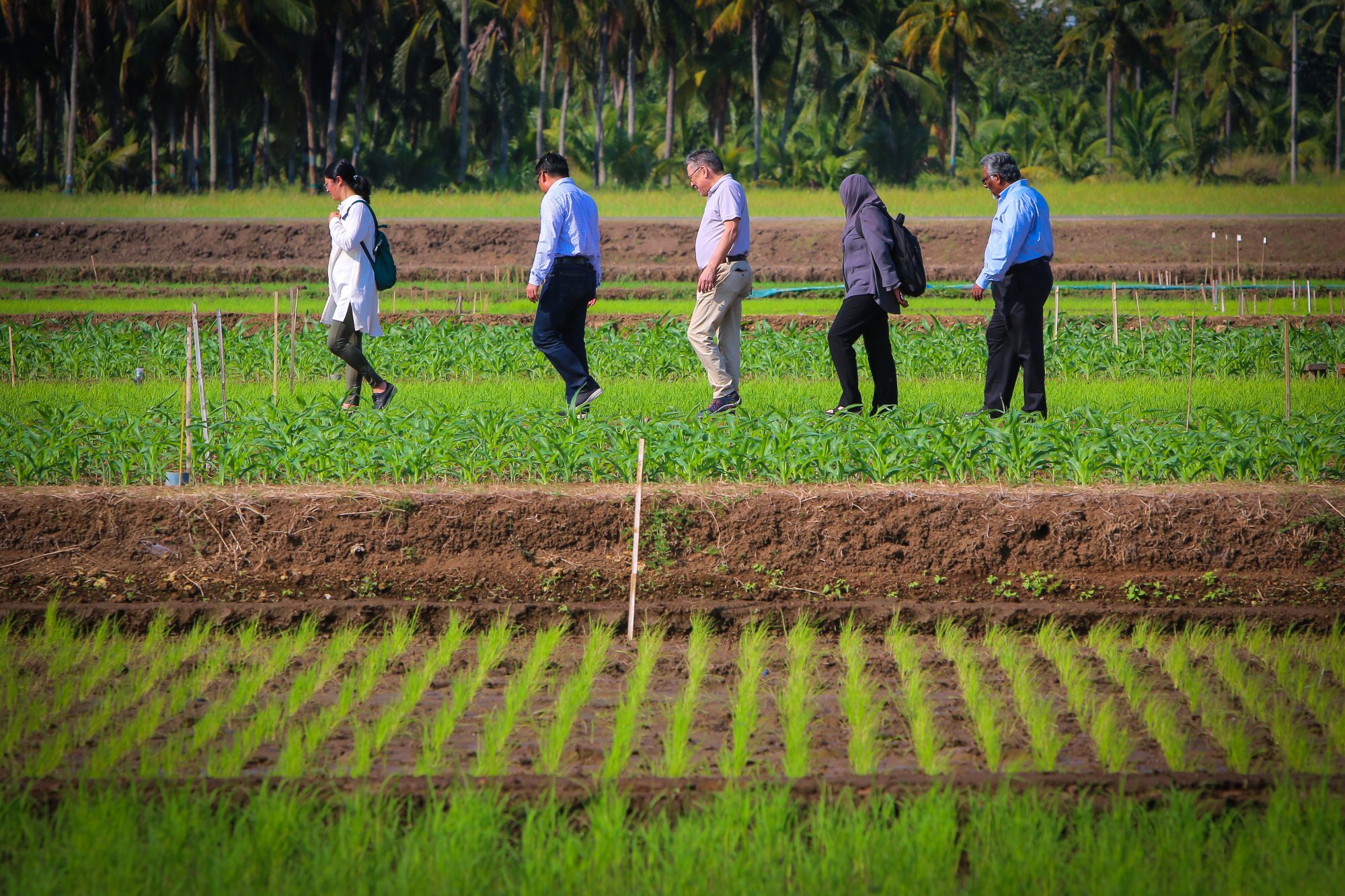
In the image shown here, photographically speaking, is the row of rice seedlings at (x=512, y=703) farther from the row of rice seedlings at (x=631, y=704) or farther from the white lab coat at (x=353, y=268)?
the white lab coat at (x=353, y=268)

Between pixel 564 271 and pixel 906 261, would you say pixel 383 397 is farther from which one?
pixel 906 261

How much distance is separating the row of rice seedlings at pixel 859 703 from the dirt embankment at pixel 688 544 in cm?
62

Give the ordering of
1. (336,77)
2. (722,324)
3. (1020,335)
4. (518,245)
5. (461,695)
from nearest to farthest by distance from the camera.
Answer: (461,695) → (1020,335) → (722,324) → (518,245) → (336,77)

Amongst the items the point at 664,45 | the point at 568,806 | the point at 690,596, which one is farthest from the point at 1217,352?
the point at 664,45

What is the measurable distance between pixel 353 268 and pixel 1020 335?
4191 millimetres

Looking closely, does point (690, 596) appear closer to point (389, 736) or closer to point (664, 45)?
point (389, 736)

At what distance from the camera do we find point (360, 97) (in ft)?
137

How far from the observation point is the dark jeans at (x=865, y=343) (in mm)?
7984

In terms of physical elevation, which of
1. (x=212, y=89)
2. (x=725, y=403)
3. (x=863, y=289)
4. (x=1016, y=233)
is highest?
(x=212, y=89)

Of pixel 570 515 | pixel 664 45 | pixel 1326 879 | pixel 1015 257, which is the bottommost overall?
pixel 1326 879

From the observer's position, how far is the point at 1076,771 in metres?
3.75

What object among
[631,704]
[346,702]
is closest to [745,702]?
[631,704]

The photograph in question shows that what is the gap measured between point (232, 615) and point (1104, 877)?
146 inches

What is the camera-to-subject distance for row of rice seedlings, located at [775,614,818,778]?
393cm
